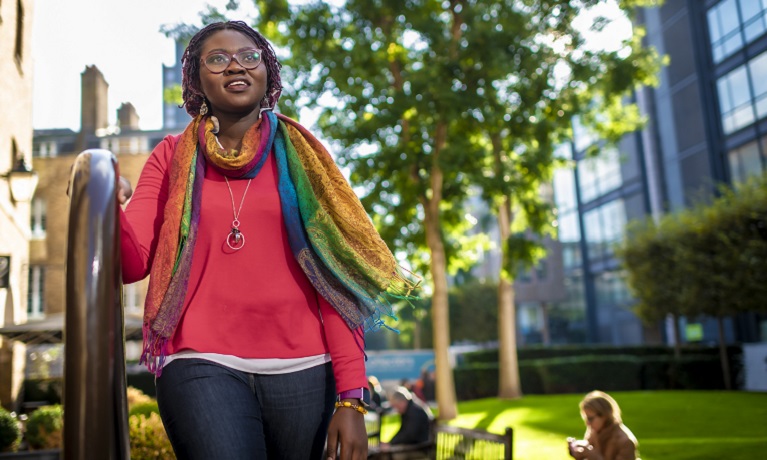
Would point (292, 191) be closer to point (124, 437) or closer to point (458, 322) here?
point (124, 437)

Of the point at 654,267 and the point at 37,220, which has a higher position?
the point at 37,220

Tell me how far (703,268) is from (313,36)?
46.3 ft

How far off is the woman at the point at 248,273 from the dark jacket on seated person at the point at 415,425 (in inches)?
276

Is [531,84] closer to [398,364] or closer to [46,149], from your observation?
[398,364]

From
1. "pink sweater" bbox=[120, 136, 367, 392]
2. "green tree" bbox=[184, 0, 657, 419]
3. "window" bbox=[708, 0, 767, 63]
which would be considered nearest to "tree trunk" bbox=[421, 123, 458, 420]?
"green tree" bbox=[184, 0, 657, 419]

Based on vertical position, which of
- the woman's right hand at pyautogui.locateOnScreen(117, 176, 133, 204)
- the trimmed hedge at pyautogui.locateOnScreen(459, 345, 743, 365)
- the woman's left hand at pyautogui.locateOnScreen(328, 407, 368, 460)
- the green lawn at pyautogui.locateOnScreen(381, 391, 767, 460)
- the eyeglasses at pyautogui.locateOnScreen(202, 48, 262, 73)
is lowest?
the green lawn at pyautogui.locateOnScreen(381, 391, 767, 460)

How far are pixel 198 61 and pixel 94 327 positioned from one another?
112cm

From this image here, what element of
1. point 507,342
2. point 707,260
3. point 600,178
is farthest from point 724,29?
point 507,342

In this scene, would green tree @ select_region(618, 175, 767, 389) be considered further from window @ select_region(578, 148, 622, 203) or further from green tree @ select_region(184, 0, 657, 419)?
window @ select_region(578, 148, 622, 203)

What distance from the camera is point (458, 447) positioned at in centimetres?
712

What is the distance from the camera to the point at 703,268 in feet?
77.0

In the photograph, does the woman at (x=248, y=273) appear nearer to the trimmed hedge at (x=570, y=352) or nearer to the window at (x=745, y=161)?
the window at (x=745, y=161)

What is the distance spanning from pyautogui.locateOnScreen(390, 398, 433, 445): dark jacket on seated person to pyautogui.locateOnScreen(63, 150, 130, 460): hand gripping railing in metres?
7.72

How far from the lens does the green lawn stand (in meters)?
11.0
